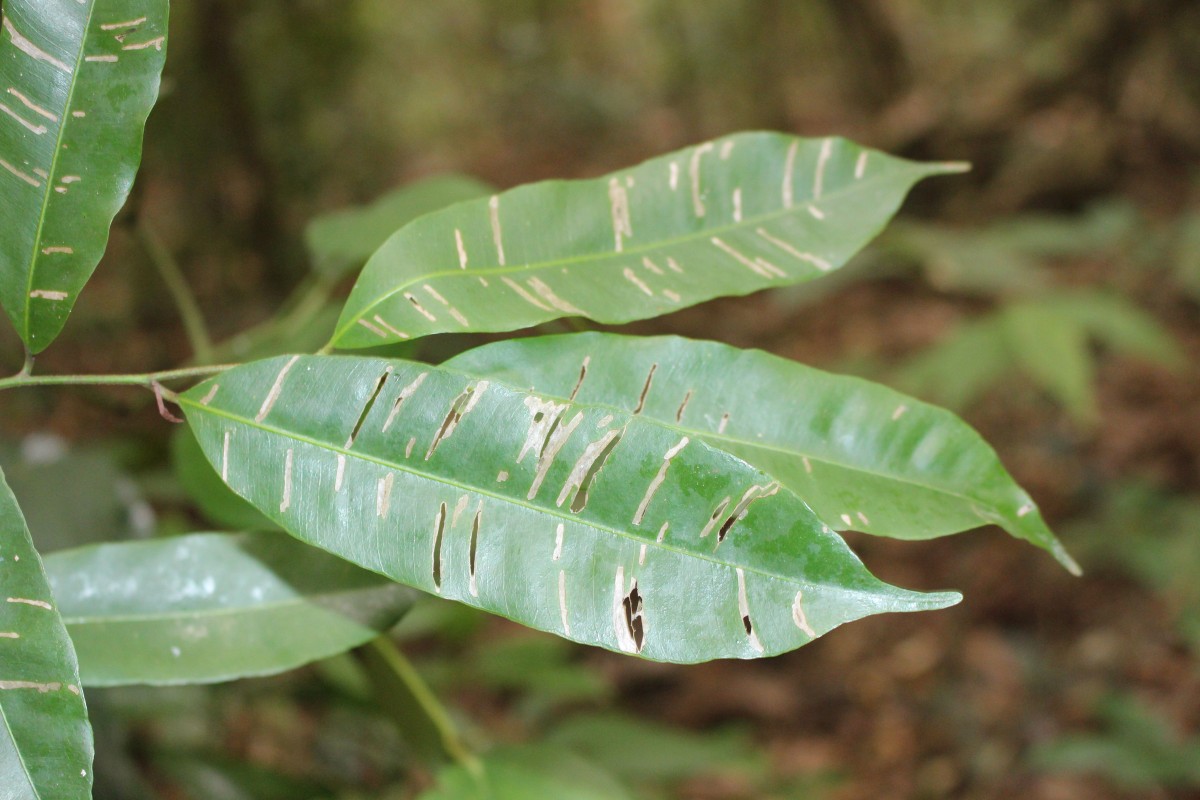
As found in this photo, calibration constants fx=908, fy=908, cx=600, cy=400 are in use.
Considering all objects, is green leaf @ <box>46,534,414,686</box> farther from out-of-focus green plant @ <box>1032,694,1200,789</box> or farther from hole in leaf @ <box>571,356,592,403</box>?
out-of-focus green plant @ <box>1032,694,1200,789</box>

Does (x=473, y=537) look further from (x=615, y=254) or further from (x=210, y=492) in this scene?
(x=210, y=492)

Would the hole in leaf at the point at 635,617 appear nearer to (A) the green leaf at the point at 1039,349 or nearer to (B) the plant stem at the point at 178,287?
(B) the plant stem at the point at 178,287

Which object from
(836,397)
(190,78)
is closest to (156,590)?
(836,397)

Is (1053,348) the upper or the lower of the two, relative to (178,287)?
lower

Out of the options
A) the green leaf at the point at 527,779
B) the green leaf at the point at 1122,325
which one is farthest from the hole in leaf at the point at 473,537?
the green leaf at the point at 1122,325

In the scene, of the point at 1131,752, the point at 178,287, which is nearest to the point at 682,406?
the point at 178,287

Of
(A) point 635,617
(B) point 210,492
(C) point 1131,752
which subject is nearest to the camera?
(A) point 635,617
